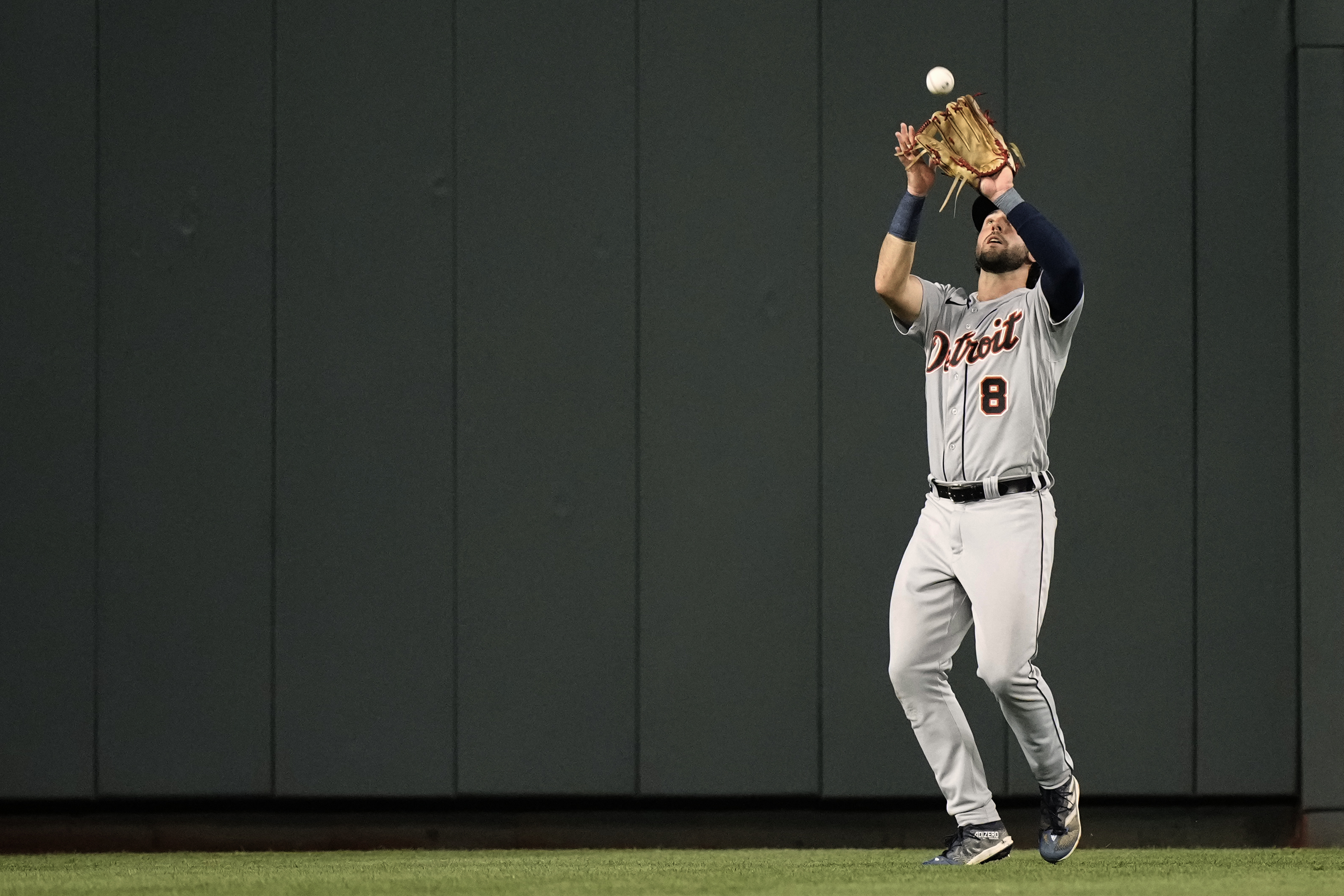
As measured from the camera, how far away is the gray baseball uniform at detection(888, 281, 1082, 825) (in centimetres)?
361

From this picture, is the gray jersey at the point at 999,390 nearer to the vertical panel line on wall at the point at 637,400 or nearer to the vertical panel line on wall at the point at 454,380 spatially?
the vertical panel line on wall at the point at 637,400

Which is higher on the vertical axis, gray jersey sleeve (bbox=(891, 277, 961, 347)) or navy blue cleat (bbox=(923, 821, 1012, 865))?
gray jersey sleeve (bbox=(891, 277, 961, 347))

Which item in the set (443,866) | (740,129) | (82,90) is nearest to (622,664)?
(443,866)

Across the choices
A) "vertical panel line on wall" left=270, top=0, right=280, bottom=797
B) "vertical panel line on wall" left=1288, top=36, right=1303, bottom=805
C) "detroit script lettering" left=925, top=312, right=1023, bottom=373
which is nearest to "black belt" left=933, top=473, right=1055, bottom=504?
"detroit script lettering" left=925, top=312, right=1023, bottom=373

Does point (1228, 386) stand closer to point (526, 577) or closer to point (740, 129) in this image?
point (740, 129)

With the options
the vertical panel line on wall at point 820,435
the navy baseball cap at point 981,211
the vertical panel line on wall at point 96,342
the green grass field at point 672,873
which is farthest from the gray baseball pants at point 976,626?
the vertical panel line on wall at point 96,342

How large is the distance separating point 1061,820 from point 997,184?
1.72 metres

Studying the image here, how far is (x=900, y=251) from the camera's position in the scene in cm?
380

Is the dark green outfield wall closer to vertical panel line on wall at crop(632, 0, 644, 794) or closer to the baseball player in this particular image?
vertical panel line on wall at crop(632, 0, 644, 794)

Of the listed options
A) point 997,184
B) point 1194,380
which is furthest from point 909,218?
point 1194,380

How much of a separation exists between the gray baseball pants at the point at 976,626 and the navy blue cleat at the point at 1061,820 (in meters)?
0.03

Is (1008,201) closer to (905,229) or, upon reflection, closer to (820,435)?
(905,229)

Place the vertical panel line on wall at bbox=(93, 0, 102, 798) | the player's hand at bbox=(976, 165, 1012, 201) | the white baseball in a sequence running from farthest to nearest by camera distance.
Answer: the vertical panel line on wall at bbox=(93, 0, 102, 798) → the white baseball → the player's hand at bbox=(976, 165, 1012, 201)

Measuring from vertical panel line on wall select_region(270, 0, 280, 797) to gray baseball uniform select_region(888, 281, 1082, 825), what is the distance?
88.5 inches
